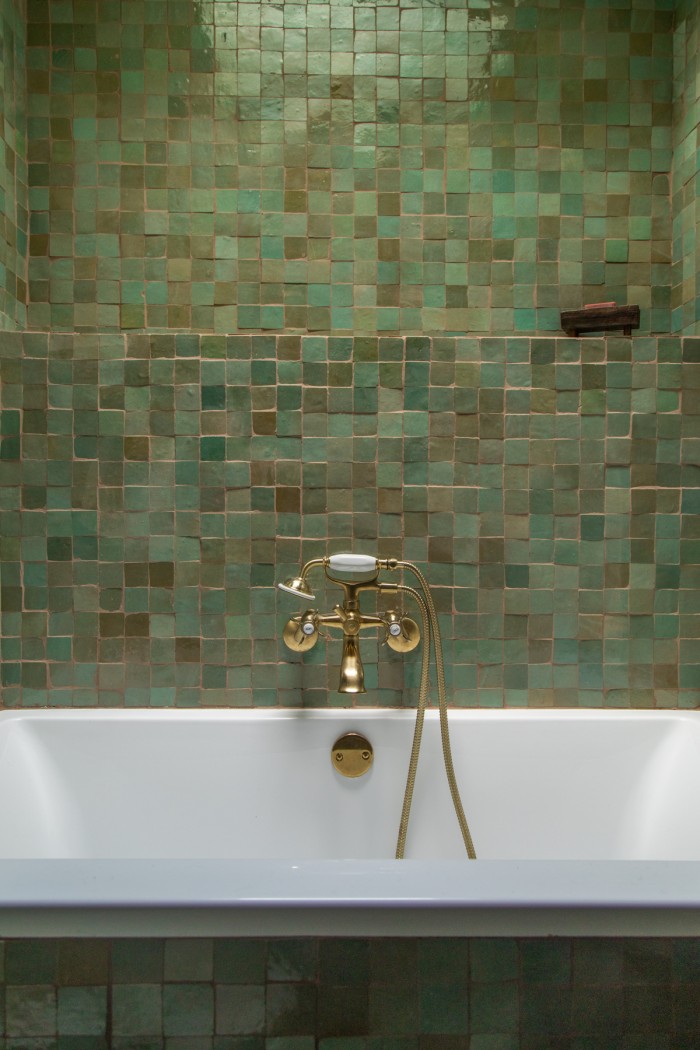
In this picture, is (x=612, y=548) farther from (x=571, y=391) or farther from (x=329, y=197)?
(x=329, y=197)

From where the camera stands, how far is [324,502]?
143 cm

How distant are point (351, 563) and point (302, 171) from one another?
3.05 ft

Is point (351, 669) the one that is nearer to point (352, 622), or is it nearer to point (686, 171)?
point (352, 622)

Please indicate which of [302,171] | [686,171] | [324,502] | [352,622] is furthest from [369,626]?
[686,171]

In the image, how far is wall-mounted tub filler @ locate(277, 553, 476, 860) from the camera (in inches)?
51.3

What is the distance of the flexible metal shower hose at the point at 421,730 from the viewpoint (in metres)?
1.29

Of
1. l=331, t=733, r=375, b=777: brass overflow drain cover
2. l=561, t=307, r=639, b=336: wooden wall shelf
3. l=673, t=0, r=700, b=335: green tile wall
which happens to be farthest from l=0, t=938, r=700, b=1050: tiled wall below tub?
l=673, t=0, r=700, b=335: green tile wall

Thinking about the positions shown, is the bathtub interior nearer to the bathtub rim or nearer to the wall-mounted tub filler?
the wall-mounted tub filler

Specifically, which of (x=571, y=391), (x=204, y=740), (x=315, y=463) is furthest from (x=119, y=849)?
(x=571, y=391)

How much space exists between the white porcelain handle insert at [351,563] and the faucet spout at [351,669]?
14 cm

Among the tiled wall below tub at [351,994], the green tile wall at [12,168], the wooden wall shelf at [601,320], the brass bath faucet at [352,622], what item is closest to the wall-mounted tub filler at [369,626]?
the brass bath faucet at [352,622]

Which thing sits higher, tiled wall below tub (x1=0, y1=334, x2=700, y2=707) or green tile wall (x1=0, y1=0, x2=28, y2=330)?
green tile wall (x1=0, y1=0, x2=28, y2=330)

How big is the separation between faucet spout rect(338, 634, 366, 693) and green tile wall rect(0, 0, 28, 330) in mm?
989

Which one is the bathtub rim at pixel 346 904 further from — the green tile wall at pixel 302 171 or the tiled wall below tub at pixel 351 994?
the green tile wall at pixel 302 171
